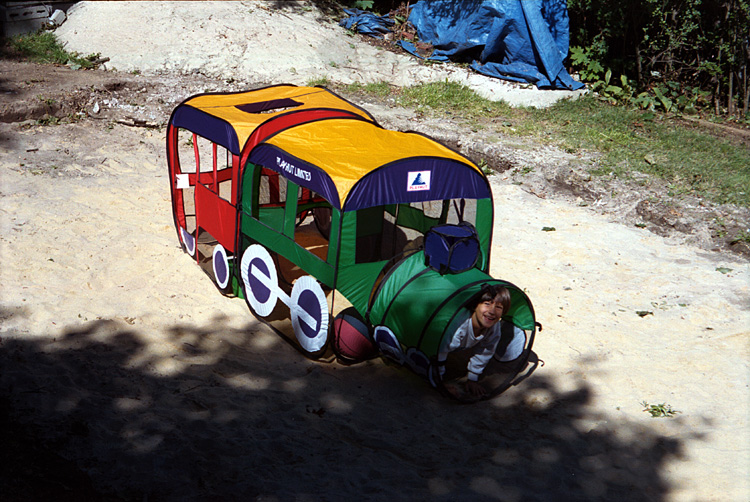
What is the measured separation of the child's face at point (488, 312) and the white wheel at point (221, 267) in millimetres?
2740

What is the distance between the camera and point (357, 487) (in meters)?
3.87

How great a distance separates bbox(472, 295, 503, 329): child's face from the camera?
4.55 metres

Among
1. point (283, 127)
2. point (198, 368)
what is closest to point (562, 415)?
point (198, 368)

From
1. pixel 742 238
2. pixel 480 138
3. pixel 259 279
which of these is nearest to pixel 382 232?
pixel 259 279

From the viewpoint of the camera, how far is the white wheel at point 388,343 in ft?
16.2

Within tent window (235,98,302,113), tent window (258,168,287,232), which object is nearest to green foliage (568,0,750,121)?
tent window (258,168,287,232)

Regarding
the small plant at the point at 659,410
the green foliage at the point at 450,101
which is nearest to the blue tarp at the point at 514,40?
the green foliage at the point at 450,101

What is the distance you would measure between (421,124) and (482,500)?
7.74 metres

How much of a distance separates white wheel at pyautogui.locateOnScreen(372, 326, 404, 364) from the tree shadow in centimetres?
31

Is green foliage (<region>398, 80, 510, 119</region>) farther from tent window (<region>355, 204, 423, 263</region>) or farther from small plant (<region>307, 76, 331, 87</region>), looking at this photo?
tent window (<region>355, 204, 423, 263</region>)

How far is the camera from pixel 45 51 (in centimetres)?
1205

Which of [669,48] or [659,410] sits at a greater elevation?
[669,48]

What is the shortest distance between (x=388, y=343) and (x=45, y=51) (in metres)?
10.5

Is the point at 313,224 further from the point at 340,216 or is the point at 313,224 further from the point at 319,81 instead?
the point at 319,81
